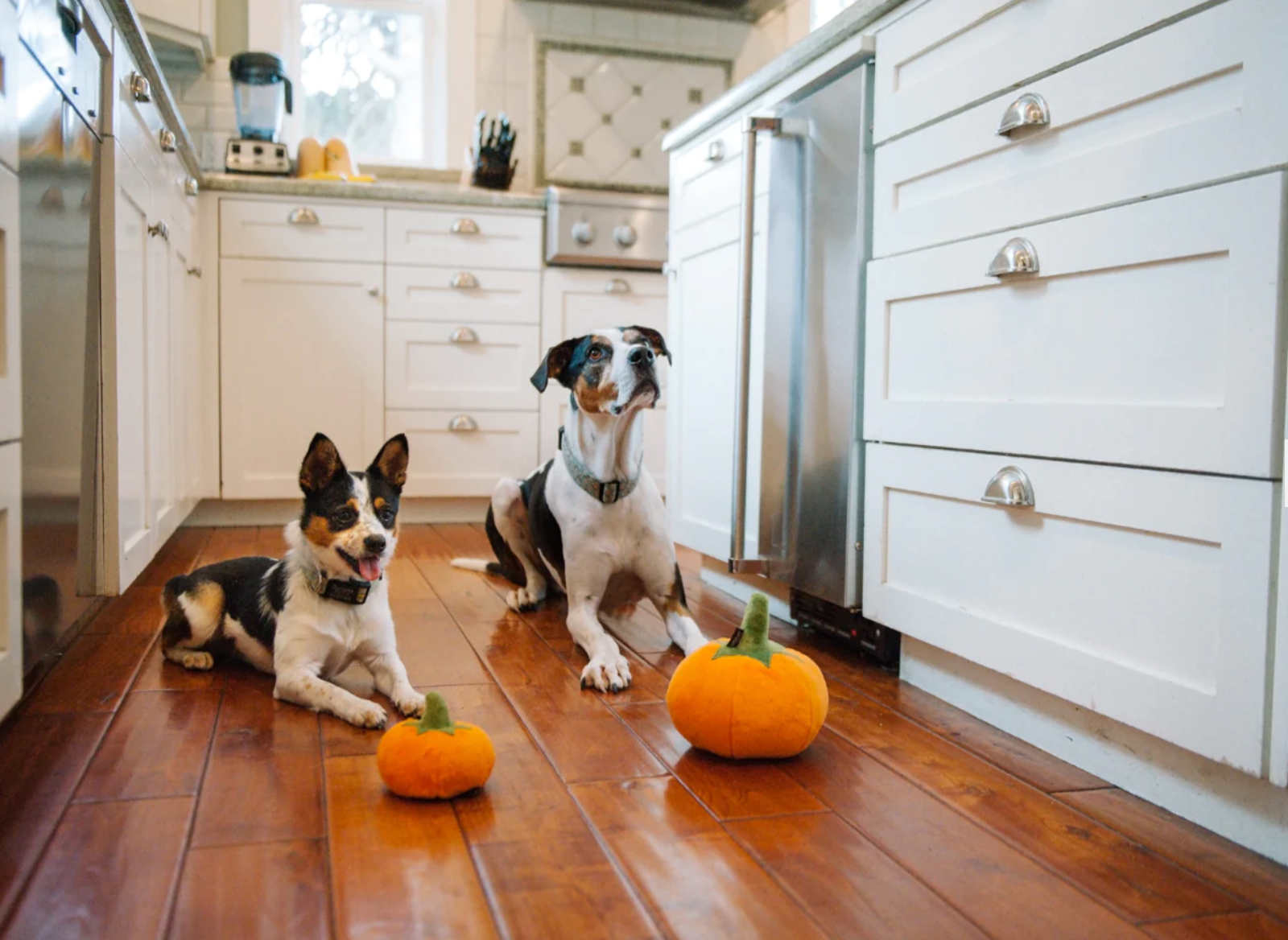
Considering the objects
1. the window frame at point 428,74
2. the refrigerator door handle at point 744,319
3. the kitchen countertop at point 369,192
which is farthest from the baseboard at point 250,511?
the refrigerator door handle at point 744,319

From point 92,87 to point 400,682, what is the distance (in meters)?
1.22

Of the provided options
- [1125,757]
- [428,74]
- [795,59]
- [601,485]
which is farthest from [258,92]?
[1125,757]

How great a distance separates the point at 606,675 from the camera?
82.0 inches

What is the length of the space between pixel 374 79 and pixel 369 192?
118 centimetres

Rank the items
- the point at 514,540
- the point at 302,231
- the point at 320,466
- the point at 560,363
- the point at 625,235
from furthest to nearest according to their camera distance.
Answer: the point at 625,235, the point at 302,231, the point at 514,540, the point at 560,363, the point at 320,466

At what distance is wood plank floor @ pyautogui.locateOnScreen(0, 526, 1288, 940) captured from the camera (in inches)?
44.8

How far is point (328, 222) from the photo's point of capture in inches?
165

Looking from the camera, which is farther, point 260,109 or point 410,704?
point 260,109

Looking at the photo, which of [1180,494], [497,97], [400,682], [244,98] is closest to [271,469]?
[244,98]

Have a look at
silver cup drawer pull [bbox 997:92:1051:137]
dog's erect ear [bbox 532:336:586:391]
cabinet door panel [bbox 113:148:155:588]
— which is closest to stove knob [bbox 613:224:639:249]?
dog's erect ear [bbox 532:336:586:391]

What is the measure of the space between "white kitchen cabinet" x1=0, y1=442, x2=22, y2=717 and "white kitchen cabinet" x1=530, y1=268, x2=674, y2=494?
3058mm

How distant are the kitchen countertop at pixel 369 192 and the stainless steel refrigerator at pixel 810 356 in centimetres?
207

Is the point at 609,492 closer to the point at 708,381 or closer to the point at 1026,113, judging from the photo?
the point at 708,381

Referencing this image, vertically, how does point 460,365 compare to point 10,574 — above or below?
above
